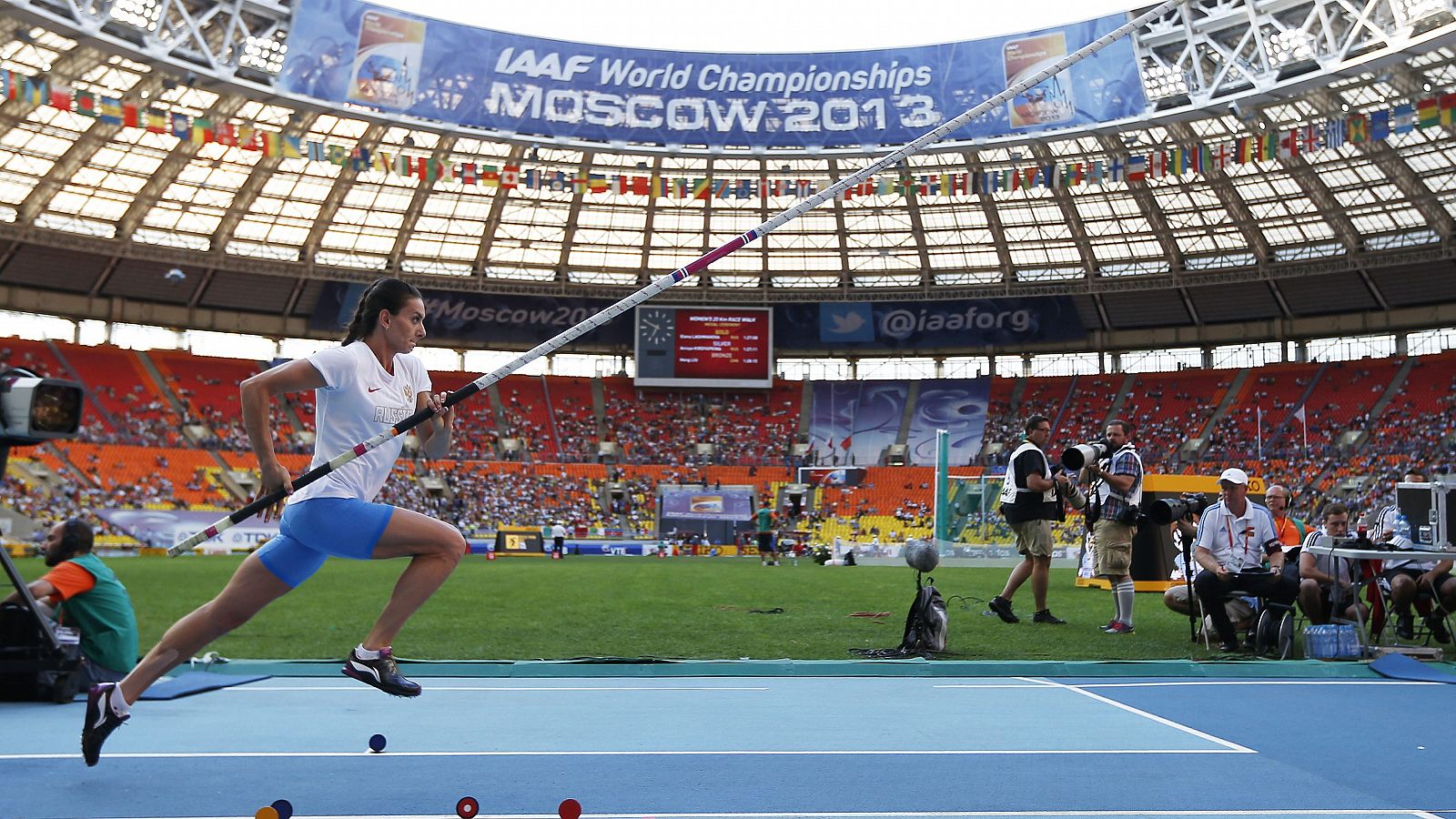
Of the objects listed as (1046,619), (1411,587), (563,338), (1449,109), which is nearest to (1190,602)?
(1046,619)

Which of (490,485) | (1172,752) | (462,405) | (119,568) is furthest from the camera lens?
(462,405)

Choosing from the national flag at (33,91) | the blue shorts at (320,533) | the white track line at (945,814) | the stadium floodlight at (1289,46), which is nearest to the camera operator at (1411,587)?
the white track line at (945,814)

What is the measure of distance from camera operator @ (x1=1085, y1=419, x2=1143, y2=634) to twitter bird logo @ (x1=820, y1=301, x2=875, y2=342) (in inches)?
1624

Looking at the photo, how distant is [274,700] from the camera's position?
277 inches

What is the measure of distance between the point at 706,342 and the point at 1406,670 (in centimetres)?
4312

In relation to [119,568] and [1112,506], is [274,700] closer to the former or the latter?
[1112,506]

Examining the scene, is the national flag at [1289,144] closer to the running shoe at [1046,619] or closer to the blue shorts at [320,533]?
the running shoe at [1046,619]

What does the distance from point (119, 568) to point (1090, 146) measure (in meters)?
29.2

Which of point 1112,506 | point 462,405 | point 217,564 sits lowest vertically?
point 217,564

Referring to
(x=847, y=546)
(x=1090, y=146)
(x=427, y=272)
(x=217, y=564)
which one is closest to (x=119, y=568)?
(x=217, y=564)

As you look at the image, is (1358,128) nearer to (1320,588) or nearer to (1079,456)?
(1320,588)

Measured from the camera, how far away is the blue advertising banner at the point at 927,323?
5162 cm

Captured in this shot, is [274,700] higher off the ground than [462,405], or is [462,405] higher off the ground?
[462,405]

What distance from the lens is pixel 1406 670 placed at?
27.9 feet
